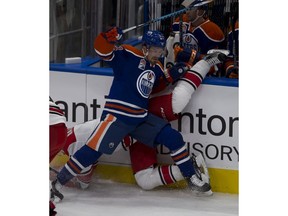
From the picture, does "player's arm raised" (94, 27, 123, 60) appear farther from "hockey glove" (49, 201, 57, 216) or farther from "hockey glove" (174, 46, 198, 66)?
"hockey glove" (49, 201, 57, 216)

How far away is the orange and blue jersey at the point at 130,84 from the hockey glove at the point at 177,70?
0.10 feet

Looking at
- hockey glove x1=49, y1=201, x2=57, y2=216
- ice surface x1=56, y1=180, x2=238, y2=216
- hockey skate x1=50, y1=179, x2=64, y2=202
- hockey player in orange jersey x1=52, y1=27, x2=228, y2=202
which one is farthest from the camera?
hockey player in orange jersey x1=52, y1=27, x2=228, y2=202

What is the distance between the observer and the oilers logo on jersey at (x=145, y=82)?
113 inches

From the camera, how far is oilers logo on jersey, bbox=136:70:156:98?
9.46 ft

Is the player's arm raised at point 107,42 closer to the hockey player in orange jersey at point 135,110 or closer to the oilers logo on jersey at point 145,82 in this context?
the hockey player in orange jersey at point 135,110

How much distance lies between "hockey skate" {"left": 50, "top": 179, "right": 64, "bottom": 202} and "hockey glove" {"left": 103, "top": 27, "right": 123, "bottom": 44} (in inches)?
18.6

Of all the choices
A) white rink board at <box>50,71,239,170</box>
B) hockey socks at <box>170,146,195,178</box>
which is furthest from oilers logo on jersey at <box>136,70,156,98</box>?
hockey socks at <box>170,146,195,178</box>

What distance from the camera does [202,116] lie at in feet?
9.86

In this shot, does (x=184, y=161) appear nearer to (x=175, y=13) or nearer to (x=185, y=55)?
(x=185, y=55)
